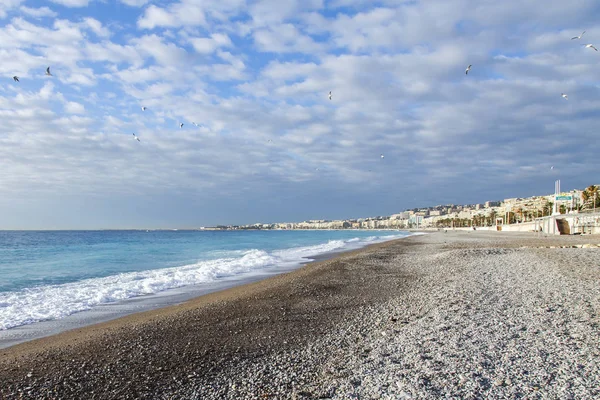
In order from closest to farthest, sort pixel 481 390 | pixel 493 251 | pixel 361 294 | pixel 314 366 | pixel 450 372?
1. pixel 481 390
2. pixel 450 372
3. pixel 314 366
4. pixel 361 294
5. pixel 493 251

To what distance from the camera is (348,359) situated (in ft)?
16.9

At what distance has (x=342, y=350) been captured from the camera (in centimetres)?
554

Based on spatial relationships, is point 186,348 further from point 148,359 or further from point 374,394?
point 374,394

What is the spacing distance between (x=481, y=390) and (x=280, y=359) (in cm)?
251

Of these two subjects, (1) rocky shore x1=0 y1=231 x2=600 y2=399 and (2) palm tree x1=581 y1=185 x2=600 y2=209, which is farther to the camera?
(2) palm tree x1=581 y1=185 x2=600 y2=209

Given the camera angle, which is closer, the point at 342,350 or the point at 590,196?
the point at 342,350

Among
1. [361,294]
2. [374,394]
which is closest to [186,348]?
[374,394]

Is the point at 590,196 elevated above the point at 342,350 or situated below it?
above

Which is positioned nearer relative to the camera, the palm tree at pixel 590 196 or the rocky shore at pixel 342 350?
the rocky shore at pixel 342 350

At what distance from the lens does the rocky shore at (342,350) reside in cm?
428

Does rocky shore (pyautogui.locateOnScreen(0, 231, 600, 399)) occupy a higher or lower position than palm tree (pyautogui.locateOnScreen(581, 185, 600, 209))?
lower

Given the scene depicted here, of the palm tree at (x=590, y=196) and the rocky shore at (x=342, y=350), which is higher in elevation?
the palm tree at (x=590, y=196)

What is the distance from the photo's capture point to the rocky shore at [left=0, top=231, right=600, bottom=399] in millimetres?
4281

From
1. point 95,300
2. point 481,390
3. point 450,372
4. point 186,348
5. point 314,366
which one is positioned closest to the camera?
point 481,390
